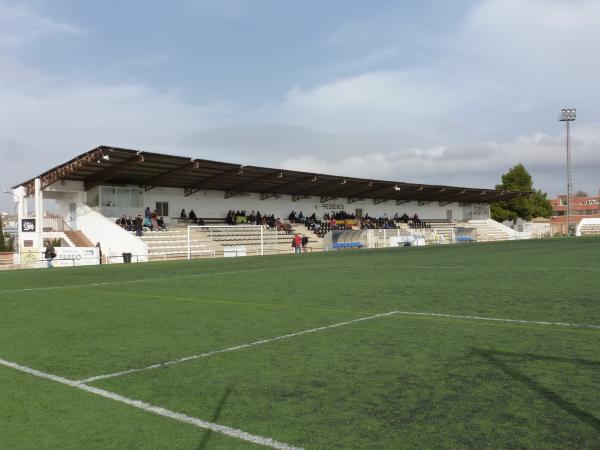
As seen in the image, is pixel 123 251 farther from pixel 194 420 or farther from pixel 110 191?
pixel 194 420

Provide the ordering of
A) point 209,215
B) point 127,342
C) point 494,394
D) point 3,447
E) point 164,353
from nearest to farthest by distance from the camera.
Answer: point 3,447, point 494,394, point 164,353, point 127,342, point 209,215

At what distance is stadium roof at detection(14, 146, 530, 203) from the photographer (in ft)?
Result: 109

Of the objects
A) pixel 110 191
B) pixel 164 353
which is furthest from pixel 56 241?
pixel 164 353

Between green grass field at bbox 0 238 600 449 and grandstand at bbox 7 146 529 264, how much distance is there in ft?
77.9

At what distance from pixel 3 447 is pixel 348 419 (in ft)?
7.64

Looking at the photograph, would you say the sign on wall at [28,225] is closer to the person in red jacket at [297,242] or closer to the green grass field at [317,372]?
the person in red jacket at [297,242]

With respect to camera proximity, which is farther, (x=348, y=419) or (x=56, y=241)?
(x=56, y=241)

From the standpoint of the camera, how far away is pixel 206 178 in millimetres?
40656

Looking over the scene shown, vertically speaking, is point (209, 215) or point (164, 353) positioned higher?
point (209, 215)

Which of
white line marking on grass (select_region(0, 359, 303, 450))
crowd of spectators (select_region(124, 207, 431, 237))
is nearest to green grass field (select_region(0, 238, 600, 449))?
white line marking on grass (select_region(0, 359, 303, 450))

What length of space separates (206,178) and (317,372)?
36578mm

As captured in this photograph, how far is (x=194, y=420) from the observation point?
3.93 meters

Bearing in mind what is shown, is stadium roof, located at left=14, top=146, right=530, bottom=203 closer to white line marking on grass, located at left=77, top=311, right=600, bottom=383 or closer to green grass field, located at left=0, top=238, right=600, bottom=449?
green grass field, located at left=0, top=238, right=600, bottom=449

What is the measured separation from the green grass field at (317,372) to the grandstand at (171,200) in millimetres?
23745
